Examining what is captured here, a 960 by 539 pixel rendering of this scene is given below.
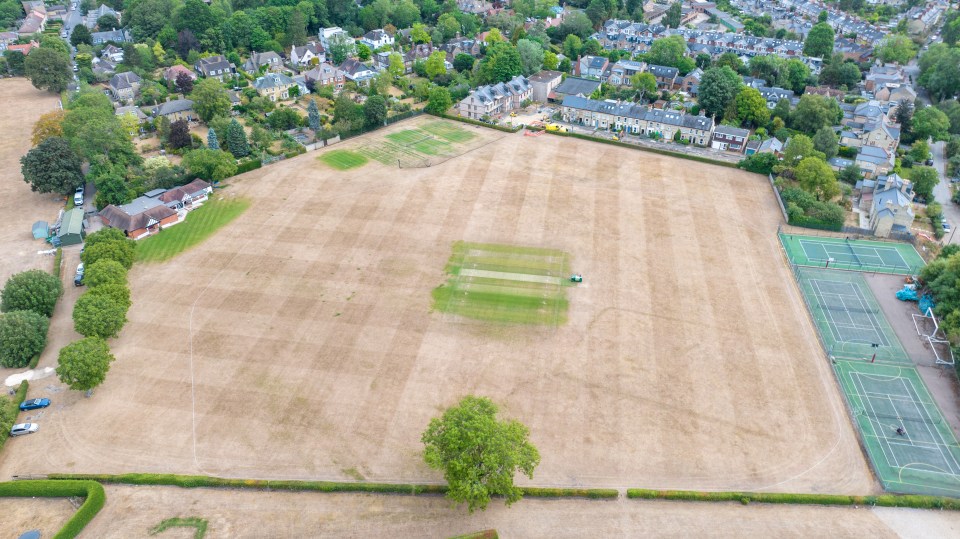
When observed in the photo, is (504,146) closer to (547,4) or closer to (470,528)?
(470,528)

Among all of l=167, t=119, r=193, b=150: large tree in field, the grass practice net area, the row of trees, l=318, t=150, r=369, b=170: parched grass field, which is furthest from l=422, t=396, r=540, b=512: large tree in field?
l=167, t=119, r=193, b=150: large tree in field

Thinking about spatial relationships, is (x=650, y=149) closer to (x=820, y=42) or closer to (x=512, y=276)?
(x=512, y=276)

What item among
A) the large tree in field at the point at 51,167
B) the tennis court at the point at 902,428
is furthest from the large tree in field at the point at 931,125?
the large tree in field at the point at 51,167

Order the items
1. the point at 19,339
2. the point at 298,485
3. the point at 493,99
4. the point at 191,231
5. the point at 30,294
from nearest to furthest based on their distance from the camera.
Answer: the point at 298,485 < the point at 19,339 < the point at 30,294 < the point at 191,231 < the point at 493,99

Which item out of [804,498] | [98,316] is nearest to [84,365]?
[98,316]

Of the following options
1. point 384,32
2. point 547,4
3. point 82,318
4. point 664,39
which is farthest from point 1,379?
point 547,4

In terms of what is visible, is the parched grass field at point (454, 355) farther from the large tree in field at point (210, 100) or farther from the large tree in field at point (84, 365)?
the large tree in field at point (210, 100)
